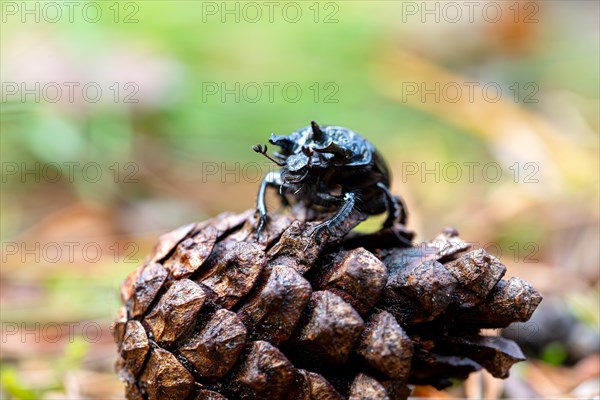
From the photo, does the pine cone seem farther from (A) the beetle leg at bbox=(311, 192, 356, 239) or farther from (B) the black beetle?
(B) the black beetle

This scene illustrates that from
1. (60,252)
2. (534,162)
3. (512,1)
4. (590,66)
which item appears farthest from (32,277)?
(512,1)

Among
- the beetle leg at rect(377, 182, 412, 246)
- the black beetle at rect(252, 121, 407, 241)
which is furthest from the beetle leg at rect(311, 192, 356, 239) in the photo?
the beetle leg at rect(377, 182, 412, 246)

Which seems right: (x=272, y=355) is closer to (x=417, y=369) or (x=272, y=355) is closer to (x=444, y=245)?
(x=417, y=369)

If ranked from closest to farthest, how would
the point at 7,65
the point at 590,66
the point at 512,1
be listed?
the point at 7,65 < the point at 590,66 < the point at 512,1

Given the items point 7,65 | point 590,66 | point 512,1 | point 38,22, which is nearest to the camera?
point 7,65

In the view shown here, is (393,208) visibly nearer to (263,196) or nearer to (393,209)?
(393,209)

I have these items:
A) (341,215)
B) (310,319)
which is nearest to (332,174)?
(341,215)
